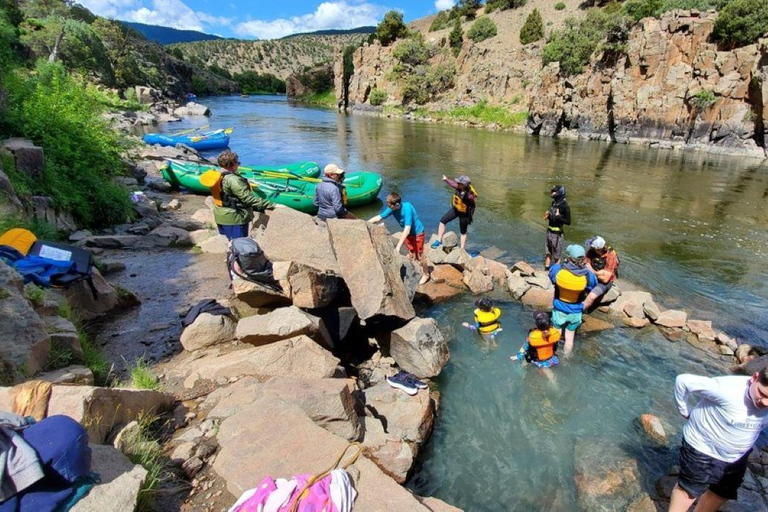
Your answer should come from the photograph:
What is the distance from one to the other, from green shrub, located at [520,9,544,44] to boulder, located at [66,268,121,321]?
194 feet

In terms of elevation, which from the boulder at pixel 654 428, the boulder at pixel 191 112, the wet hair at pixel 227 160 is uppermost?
the boulder at pixel 191 112

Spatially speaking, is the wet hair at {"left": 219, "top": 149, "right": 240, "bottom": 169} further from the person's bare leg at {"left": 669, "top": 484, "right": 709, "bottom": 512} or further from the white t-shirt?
the person's bare leg at {"left": 669, "top": 484, "right": 709, "bottom": 512}

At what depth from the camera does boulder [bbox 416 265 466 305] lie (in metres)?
8.61

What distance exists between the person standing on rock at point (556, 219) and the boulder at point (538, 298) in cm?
145

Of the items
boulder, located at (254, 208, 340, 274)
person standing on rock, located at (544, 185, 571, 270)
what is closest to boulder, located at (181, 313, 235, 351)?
boulder, located at (254, 208, 340, 274)


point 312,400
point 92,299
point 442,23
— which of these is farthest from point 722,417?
point 442,23

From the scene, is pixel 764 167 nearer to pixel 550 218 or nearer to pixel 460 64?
pixel 550 218

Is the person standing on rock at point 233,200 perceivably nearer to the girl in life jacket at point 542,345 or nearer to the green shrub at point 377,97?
the girl in life jacket at point 542,345

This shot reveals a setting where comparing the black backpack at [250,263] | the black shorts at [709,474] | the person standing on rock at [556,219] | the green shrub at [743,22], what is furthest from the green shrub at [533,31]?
the black shorts at [709,474]

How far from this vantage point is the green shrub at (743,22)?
2917cm

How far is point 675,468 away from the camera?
4754 millimetres

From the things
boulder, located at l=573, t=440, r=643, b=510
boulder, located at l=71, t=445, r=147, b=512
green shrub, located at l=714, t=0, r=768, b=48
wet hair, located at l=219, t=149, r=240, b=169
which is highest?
green shrub, located at l=714, t=0, r=768, b=48

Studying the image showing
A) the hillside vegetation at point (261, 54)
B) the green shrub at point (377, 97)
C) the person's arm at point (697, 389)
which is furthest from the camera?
the hillside vegetation at point (261, 54)

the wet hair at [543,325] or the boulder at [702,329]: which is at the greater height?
the wet hair at [543,325]
